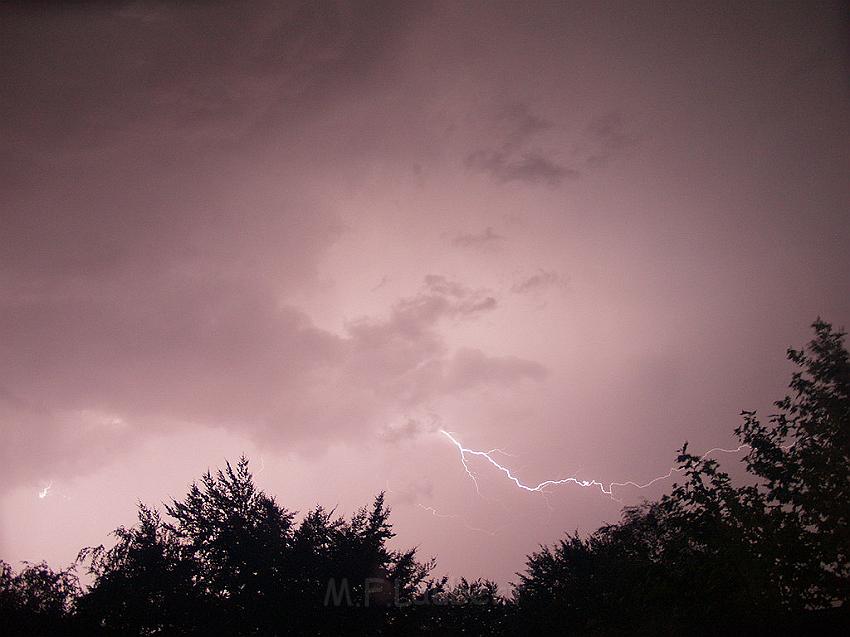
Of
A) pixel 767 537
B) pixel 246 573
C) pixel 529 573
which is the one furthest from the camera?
pixel 529 573

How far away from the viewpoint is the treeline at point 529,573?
1287cm

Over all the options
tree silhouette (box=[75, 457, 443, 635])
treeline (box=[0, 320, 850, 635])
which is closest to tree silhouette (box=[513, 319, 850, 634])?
treeline (box=[0, 320, 850, 635])

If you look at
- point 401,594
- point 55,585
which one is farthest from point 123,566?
point 401,594

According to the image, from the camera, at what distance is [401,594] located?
92.9 feet

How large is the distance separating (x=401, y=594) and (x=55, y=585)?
949 inches

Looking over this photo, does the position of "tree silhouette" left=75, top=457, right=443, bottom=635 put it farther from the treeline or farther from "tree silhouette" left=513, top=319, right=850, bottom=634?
"tree silhouette" left=513, top=319, right=850, bottom=634

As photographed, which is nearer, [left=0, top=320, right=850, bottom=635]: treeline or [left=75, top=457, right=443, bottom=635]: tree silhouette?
[left=0, top=320, right=850, bottom=635]: treeline

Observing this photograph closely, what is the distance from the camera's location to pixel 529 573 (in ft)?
125

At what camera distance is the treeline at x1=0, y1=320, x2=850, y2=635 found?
1287cm

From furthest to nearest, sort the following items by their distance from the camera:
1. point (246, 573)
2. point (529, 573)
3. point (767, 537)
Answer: point (529, 573) → point (246, 573) → point (767, 537)

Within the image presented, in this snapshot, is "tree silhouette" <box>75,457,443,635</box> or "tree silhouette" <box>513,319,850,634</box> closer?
"tree silhouette" <box>513,319,850,634</box>

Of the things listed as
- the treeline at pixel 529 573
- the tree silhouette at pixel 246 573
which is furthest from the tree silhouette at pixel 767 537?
the tree silhouette at pixel 246 573

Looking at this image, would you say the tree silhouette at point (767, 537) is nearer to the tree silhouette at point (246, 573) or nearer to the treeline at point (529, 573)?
the treeline at point (529, 573)

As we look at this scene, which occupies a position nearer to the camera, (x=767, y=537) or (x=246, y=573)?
(x=767, y=537)
